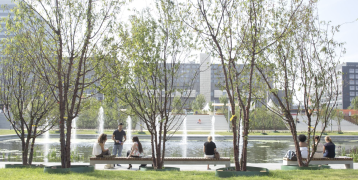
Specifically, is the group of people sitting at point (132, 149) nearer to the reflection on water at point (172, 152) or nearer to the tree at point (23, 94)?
the tree at point (23, 94)

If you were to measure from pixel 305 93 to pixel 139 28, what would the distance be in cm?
494

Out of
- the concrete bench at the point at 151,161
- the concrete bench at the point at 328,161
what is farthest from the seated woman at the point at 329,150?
the concrete bench at the point at 151,161

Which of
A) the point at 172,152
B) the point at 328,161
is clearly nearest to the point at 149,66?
the point at 328,161

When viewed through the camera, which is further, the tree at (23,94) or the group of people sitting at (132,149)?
the group of people sitting at (132,149)

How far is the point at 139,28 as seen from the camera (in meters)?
8.63

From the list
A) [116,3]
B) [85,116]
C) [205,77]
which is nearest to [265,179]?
[116,3]

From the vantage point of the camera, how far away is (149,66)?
8.45m

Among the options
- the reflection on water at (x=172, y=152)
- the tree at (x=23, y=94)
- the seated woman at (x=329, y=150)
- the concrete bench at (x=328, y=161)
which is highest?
the tree at (x=23, y=94)

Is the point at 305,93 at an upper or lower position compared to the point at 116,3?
lower

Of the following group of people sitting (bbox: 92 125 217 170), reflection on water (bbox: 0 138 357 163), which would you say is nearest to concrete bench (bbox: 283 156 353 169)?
group of people sitting (bbox: 92 125 217 170)

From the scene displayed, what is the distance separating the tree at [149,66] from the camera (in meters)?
8.48

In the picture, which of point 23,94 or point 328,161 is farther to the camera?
point 328,161

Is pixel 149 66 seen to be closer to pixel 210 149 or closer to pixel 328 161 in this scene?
pixel 210 149

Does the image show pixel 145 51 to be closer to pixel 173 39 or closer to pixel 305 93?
pixel 173 39
